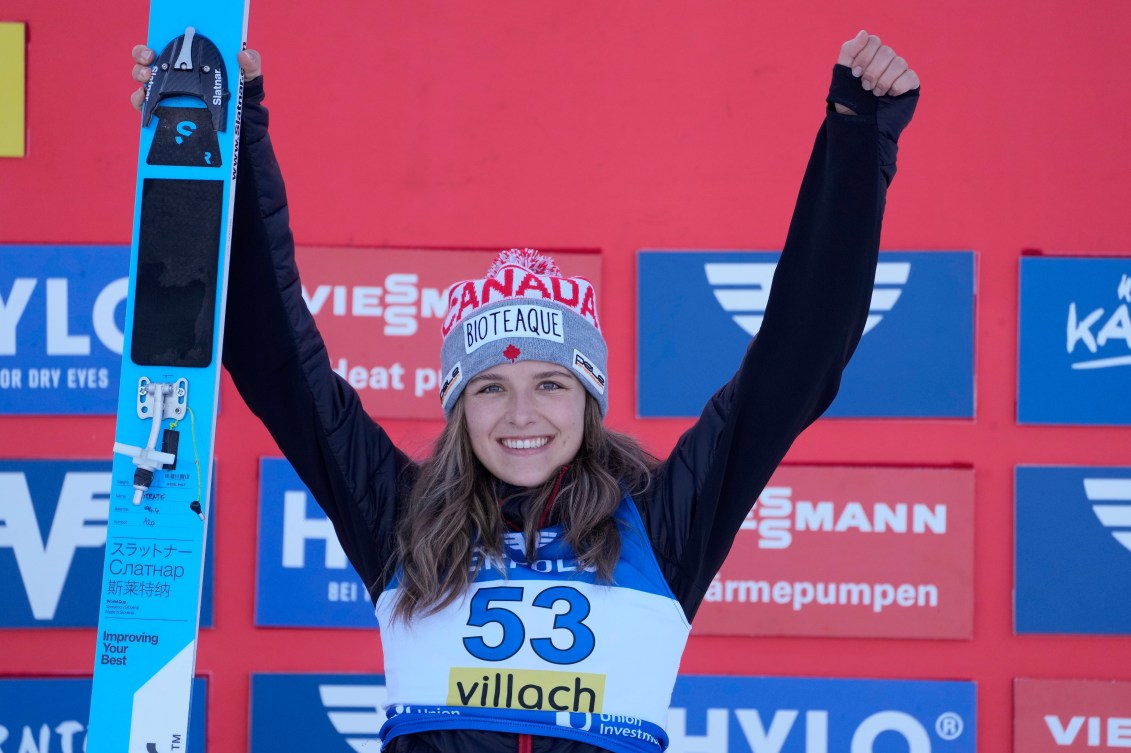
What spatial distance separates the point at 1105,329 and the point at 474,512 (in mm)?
1762

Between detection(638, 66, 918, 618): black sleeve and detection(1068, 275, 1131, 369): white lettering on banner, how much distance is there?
138 centimetres

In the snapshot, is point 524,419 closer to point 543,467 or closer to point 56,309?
point 543,467

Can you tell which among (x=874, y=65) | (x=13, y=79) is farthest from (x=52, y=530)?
(x=874, y=65)

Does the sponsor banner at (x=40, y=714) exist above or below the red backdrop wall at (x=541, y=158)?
below

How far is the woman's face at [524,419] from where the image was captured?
154cm

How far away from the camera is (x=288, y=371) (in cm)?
155

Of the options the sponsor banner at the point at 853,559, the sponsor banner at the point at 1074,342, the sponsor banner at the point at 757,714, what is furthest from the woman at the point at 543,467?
the sponsor banner at the point at 1074,342

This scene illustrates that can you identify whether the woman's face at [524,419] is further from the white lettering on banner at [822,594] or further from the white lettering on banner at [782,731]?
the white lettering on banner at [782,731]

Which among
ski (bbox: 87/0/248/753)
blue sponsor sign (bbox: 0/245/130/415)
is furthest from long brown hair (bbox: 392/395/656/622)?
blue sponsor sign (bbox: 0/245/130/415)

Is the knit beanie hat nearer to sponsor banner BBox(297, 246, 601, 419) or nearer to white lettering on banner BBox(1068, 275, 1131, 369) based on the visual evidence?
sponsor banner BBox(297, 246, 601, 419)

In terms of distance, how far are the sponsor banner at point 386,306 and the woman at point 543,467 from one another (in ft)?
3.11

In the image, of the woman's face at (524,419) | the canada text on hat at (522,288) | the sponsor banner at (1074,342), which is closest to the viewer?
the woman's face at (524,419)

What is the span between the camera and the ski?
156cm

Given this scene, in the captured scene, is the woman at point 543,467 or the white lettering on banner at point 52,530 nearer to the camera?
the woman at point 543,467
